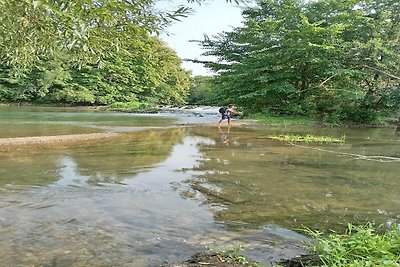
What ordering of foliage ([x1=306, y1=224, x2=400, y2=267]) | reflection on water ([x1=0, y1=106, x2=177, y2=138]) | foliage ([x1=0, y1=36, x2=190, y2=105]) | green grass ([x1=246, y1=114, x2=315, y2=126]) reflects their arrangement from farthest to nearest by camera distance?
1. foliage ([x1=0, y1=36, x2=190, y2=105])
2. green grass ([x1=246, y1=114, x2=315, y2=126])
3. reflection on water ([x1=0, y1=106, x2=177, y2=138])
4. foliage ([x1=306, y1=224, x2=400, y2=267])

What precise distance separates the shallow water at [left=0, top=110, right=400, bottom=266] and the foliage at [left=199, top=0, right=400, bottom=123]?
13.7 meters

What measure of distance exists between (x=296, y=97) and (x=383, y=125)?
6.15 metres

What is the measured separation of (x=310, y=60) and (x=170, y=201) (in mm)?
19359

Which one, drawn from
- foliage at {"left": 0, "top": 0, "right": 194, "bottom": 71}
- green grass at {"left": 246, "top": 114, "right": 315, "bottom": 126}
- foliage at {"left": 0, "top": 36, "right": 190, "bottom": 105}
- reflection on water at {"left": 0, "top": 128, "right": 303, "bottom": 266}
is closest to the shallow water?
reflection on water at {"left": 0, "top": 128, "right": 303, "bottom": 266}

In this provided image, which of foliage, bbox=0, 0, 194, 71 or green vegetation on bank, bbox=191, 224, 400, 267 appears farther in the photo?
green vegetation on bank, bbox=191, 224, 400, 267

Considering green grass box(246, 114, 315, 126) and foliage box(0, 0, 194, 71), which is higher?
foliage box(0, 0, 194, 71)

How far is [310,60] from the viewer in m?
23.3

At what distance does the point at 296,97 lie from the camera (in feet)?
84.8

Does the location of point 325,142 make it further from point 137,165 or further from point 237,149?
point 137,165

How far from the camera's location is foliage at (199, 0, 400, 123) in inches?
914

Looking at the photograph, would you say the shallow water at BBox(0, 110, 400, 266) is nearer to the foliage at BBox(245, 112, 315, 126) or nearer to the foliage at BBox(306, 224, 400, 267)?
the foliage at BBox(306, 224, 400, 267)

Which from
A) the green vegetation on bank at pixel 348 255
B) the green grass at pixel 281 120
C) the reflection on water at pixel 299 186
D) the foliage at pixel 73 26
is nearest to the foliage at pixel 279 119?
the green grass at pixel 281 120

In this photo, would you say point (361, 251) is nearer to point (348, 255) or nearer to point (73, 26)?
point (348, 255)

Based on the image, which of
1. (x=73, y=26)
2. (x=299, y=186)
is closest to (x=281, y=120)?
(x=299, y=186)
